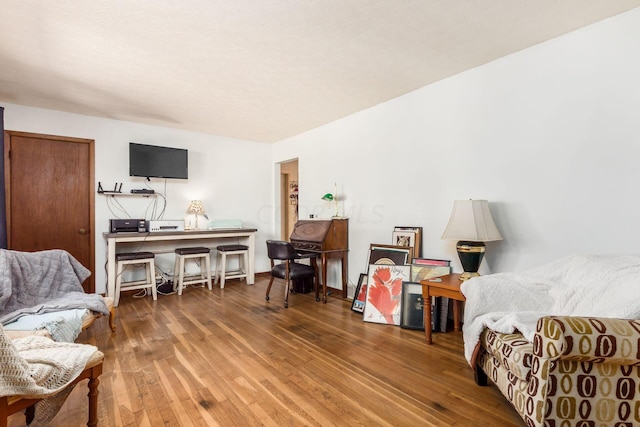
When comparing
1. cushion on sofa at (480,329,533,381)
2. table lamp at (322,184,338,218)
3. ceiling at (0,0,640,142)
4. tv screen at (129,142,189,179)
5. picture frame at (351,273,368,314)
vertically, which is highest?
ceiling at (0,0,640,142)

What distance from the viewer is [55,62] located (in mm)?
2643

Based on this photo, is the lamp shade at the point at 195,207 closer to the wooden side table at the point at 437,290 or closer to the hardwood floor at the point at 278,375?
the hardwood floor at the point at 278,375

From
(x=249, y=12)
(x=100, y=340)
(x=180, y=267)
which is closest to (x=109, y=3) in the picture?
(x=249, y=12)

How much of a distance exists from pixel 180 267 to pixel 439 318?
3348 millimetres

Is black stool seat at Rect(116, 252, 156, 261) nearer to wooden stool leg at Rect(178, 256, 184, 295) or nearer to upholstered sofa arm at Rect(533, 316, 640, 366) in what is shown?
wooden stool leg at Rect(178, 256, 184, 295)

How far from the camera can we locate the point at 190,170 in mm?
4910

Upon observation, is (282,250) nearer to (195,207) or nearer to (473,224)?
(195,207)

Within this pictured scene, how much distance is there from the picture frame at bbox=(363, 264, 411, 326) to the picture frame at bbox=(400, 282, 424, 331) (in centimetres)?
7

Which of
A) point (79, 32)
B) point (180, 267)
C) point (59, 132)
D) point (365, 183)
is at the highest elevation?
point (79, 32)

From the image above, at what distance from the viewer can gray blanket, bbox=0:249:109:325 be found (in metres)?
2.26

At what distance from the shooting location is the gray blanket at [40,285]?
7.42 feet

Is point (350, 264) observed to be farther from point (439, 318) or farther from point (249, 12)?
point (249, 12)

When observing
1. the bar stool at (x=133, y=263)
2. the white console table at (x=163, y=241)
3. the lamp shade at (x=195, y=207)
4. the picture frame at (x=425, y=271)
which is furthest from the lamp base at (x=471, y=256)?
the lamp shade at (x=195, y=207)

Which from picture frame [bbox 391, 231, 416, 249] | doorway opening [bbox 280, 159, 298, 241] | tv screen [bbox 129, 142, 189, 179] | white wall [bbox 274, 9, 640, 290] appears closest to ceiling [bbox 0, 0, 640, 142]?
white wall [bbox 274, 9, 640, 290]
